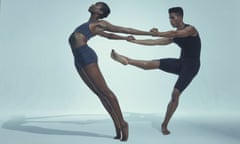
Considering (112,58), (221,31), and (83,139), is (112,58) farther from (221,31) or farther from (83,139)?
(221,31)

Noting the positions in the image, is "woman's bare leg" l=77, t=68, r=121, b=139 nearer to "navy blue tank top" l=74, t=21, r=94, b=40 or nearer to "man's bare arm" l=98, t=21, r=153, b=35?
"navy blue tank top" l=74, t=21, r=94, b=40

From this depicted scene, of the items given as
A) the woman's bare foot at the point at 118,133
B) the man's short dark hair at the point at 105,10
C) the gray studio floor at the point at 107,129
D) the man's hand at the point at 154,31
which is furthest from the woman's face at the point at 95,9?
the woman's bare foot at the point at 118,133

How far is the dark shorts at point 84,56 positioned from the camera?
8.48 feet

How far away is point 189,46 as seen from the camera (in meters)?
2.70

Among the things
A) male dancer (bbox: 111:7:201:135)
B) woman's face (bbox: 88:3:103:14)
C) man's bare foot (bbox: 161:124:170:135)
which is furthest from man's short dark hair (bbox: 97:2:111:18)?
man's bare foot (bbox: 161:124:170:135)

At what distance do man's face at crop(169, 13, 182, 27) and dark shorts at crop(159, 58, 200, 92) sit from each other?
296 mm

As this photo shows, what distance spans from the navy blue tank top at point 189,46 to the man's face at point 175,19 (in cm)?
8

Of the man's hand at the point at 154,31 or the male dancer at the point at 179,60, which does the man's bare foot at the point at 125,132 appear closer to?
the male dancer at the point at 179,60

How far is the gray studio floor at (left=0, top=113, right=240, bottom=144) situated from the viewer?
2.44 metres

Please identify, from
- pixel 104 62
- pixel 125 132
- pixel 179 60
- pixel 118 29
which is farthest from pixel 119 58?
pixel 125 132

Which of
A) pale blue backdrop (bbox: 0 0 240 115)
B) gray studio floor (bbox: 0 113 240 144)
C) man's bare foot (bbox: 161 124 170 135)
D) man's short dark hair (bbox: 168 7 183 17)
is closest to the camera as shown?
gray studio floor (bbox: 0 113 240 144)

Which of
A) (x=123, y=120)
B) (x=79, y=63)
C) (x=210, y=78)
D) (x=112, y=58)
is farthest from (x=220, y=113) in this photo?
(x=79, y=63)

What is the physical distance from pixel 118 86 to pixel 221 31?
984 mm

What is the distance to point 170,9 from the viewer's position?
279cm
